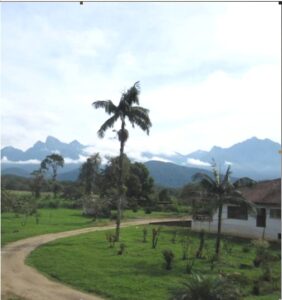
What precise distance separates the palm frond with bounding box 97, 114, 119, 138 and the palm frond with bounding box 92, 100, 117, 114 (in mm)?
366

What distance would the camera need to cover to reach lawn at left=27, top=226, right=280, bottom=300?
15766mm

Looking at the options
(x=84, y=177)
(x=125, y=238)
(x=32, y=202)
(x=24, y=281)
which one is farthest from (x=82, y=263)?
(x=84, y=177)

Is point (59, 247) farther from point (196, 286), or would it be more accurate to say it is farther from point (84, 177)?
point (84, 177)

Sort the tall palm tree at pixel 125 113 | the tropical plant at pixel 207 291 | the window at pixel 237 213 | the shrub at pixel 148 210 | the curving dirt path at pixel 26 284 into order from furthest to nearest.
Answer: the shrub at pixel 148 210 → the window at pixel 237 213 → the tall palm tree at pixel 125 113 → the curving dirt path at pixel 26 284 → the tropical plant at pixel 207 291

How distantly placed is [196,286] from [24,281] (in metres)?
7.86

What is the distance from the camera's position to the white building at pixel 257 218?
103 ft

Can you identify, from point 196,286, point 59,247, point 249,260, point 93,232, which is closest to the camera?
point 196,286

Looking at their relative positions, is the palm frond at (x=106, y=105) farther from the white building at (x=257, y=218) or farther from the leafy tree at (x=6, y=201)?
the leafy tree at (x=6, y=201)

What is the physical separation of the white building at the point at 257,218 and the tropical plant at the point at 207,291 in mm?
19553

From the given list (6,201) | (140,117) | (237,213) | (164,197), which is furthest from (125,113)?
(164,197)

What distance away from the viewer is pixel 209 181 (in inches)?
926

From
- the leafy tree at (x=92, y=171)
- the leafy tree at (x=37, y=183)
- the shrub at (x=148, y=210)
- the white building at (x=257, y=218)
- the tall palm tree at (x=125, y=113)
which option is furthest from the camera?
the leafy tree at (x=37, y=183)

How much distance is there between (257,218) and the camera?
32.6 meters

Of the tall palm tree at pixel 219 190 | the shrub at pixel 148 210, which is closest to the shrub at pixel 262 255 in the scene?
the tall palm tree at pixel 219 190
